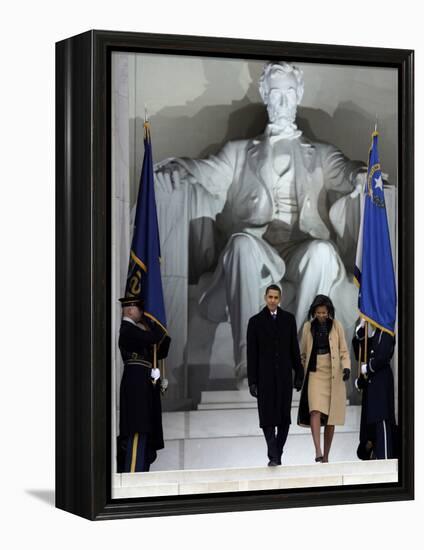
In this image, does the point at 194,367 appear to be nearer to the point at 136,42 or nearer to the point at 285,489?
the point at 285,489

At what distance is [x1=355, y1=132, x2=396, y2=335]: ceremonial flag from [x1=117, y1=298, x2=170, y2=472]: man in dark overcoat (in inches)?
64.6

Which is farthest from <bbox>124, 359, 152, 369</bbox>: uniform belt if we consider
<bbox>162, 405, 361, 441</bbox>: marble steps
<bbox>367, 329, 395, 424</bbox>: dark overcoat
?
<bbox>367, 329, 395, 424</bbox>: dark overcoat

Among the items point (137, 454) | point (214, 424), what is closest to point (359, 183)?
point (214, 424)

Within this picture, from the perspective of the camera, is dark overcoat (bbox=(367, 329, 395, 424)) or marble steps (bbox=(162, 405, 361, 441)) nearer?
marble steps (bbox=(162, 405, 361, 441))

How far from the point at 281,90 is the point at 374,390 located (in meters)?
2.37

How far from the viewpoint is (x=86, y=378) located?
35.3 feet

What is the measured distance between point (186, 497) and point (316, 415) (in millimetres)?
1199

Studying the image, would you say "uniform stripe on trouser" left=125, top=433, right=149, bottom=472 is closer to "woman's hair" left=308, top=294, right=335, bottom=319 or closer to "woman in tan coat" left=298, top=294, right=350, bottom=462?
"woman in tan coat" left=298, top=294, right=350, bottom=462

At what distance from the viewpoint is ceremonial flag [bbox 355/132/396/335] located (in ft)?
38.1

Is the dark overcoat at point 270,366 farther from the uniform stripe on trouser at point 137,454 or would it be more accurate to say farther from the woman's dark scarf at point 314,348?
the uniform stripe on trouser at point 137,454

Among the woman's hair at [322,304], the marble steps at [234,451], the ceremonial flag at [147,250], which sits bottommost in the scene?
Result: the marble steps at [234,451]

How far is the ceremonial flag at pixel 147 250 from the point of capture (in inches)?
431

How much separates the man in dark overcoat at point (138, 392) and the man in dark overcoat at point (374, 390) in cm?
161

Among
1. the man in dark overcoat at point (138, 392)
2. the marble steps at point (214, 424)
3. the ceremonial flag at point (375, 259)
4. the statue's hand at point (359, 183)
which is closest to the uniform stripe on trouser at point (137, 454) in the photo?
the man in dark overcoat at point (138, 392)
